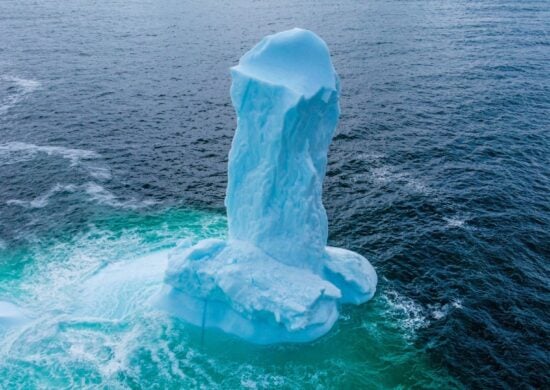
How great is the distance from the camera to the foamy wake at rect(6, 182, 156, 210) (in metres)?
43.5

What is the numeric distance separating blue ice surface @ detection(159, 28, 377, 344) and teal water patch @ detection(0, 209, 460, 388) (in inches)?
52.7

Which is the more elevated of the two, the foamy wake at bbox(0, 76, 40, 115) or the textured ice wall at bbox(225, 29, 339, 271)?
the textured ice wall at bbox(225, 29, 339, 271)

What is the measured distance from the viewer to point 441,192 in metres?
45.5

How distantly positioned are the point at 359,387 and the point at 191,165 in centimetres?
→ 3024

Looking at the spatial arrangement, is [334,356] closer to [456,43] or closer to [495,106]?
[495,106]

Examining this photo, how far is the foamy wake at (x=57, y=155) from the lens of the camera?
1925 inches

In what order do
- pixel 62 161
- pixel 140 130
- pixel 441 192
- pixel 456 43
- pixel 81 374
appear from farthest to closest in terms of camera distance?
pixel 456 43 < pixel 140 130 < pixel 62 161 < pixel 441 192 < pixel 81 374

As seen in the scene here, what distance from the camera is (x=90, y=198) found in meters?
44.4

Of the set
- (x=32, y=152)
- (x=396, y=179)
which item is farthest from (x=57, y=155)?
(x=396, y=179)

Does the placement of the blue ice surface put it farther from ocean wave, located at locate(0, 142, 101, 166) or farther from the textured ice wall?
ocean wave, located at locate(0, 142, 101, 166)

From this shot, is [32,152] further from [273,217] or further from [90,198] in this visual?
[273,217]

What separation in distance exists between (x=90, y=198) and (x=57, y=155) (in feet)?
32.6

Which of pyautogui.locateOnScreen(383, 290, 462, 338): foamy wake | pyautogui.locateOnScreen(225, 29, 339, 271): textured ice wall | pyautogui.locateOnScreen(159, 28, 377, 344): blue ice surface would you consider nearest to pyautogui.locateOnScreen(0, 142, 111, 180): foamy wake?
pyautogui.locateOnScreen(159, 28, 377, 344): blue ice surface

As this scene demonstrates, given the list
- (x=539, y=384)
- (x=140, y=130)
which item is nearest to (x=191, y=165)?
(x=140, y=130)
